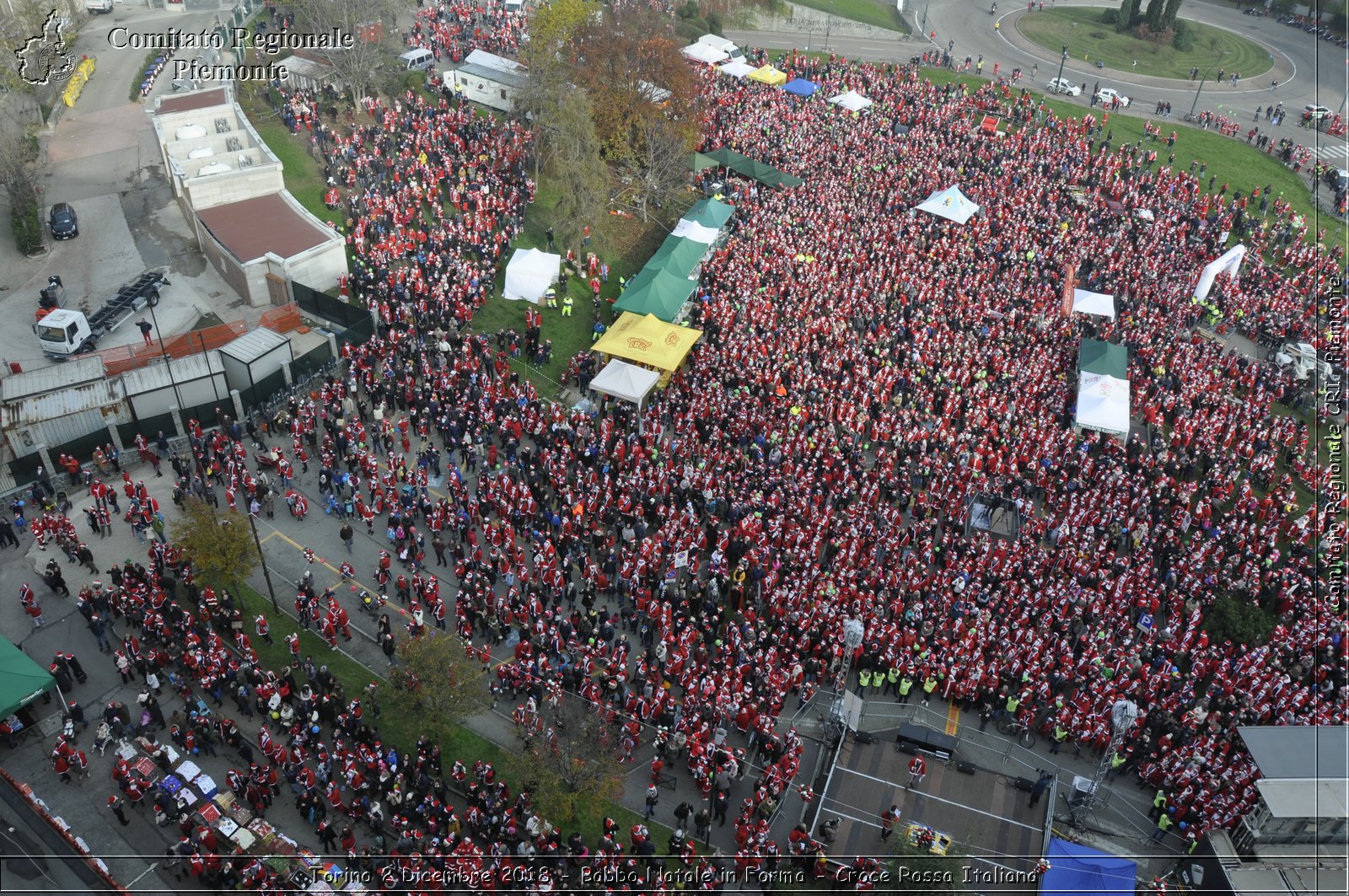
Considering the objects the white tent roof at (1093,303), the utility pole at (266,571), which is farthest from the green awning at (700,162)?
the utility pole at (266,571)

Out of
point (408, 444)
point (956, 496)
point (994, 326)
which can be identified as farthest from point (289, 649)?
point (994, 326)

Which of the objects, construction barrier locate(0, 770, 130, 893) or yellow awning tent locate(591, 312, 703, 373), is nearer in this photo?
construction barrier locate(0, 770, 130, 893)

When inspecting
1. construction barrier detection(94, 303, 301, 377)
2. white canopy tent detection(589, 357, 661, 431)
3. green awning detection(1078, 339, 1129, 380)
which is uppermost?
construction barrier detection(94, 303, 301, 377)

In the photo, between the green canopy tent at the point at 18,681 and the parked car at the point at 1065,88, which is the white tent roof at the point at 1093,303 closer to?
the parked car at the point at 1065,88

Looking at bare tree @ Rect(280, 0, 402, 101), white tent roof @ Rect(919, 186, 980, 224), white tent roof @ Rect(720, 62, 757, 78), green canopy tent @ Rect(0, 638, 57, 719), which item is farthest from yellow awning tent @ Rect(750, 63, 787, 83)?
green canopy tent @ Rect(0, 638, 57, 719)

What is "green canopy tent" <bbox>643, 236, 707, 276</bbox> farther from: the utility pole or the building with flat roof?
the utility pole

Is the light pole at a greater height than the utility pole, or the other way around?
the utility pole
